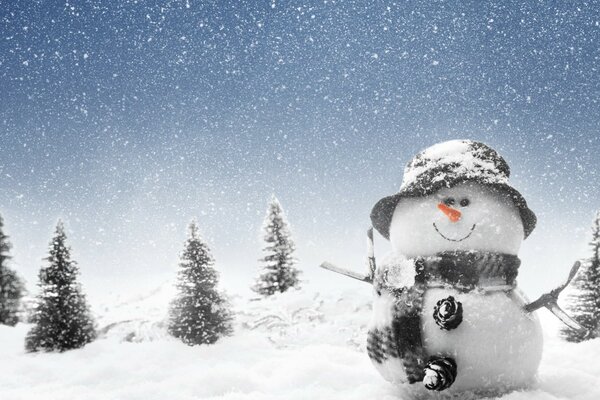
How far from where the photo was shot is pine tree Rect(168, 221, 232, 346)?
1031 centimetres

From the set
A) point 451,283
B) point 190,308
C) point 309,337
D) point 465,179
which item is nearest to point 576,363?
point 451,283

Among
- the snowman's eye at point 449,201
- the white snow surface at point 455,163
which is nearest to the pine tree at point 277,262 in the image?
the white snow surface at point 455,163

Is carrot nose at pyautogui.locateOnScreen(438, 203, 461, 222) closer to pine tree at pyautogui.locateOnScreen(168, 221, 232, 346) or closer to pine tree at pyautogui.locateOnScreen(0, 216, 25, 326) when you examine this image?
pine tree at pyautogui.locateOnScreen(168, 221, 232, 346)

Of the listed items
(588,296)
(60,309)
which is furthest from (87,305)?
(588,296)

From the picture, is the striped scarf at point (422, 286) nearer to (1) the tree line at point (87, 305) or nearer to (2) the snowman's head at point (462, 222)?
(2) the snowman's head at point (462, 222)

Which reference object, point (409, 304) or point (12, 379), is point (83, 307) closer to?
point (12, 379)

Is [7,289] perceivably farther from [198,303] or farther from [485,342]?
[485,342]

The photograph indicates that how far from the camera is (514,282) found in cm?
398

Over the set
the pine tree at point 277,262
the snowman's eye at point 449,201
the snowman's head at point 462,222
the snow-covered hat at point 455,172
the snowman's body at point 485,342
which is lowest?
the snowman's body at point 485,342

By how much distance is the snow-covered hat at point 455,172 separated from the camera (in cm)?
383

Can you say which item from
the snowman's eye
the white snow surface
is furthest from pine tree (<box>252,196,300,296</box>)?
the snowman's eye

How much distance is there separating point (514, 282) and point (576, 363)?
1774mm

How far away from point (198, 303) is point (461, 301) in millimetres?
7950

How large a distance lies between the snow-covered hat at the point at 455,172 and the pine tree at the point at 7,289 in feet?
57.8
